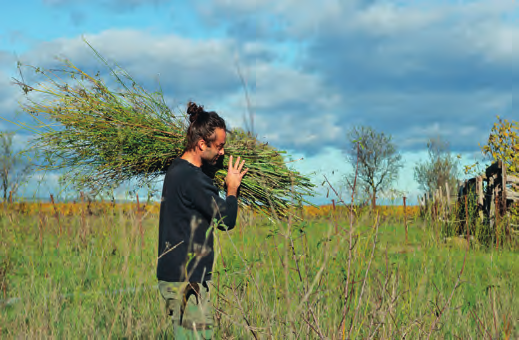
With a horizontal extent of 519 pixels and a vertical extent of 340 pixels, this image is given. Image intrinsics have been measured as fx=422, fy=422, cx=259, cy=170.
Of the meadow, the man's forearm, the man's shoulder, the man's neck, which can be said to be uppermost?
the man's neck

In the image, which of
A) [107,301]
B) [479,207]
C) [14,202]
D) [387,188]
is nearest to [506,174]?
[479,207]

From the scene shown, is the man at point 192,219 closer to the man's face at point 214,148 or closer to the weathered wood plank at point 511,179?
the man's face at point 214,148

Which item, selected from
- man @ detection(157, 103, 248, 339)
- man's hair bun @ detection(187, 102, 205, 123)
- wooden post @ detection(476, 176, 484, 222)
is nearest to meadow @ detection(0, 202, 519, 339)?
man @ detection(157, 103, 248, 339)

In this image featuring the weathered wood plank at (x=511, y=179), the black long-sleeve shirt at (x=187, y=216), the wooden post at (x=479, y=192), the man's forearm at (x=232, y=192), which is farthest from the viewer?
the wooden post at (x=479, y=192)

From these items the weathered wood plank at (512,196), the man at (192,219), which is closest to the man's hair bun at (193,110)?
the man at (192,219)

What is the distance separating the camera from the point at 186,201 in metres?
2.53

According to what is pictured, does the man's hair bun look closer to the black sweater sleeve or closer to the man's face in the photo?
the man's face

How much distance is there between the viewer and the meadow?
2.01 m

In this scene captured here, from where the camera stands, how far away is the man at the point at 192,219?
92.1 inches

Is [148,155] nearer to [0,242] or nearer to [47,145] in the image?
[47,145]

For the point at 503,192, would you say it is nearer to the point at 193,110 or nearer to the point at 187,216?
the point at 193,110

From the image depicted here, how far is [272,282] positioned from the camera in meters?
4.32

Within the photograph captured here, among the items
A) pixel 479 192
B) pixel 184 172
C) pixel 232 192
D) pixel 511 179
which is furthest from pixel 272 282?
pixel 511 179

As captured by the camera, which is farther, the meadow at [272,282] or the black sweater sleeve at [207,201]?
the black sweater sleeve at [207,201]
